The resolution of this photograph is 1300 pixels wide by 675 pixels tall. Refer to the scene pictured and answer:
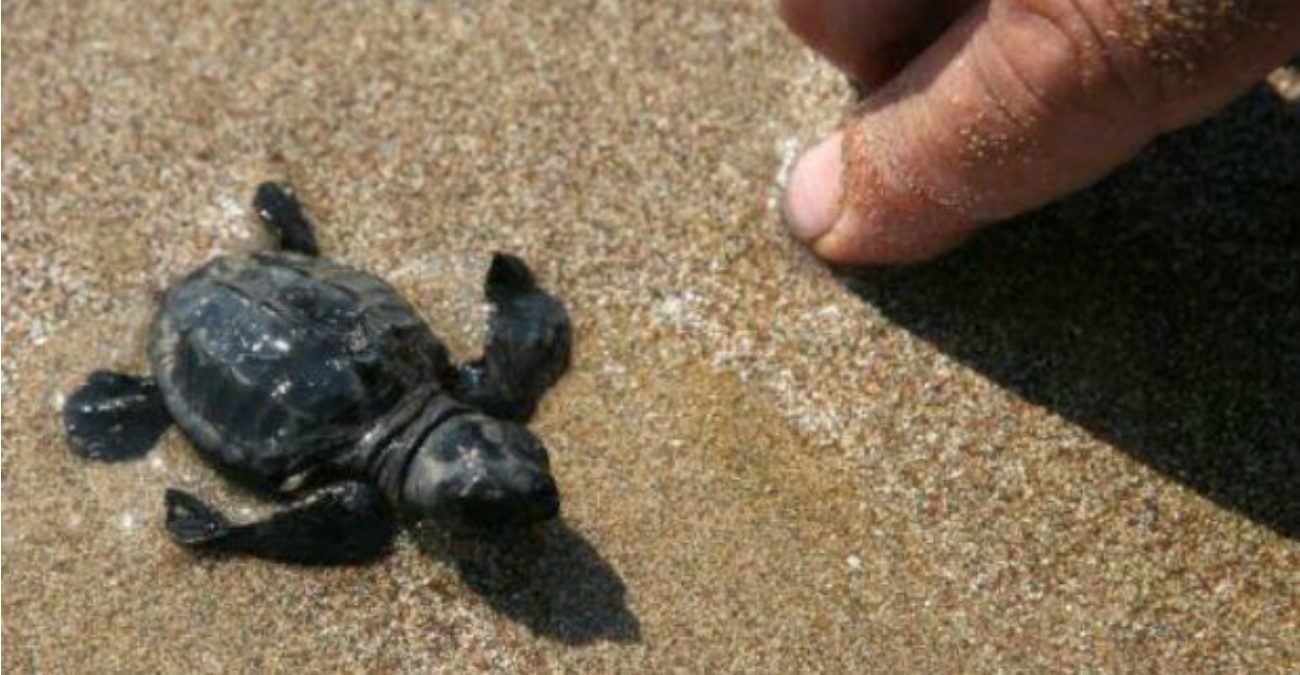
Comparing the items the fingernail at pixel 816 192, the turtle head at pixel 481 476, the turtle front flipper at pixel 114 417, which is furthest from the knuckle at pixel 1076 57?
the turtle front flipper at pixel 114 417

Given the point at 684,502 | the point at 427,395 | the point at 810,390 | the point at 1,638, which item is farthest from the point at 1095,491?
the point at 1,638

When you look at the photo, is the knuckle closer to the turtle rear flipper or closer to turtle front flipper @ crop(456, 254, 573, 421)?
turtle front flipper @ crop(456, 254, 573, 421)

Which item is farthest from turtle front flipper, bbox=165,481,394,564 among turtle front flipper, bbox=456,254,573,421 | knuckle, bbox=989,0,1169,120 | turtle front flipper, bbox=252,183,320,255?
knuckle, bbox=989,0,1169,120

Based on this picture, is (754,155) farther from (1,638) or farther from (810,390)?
(1,638)

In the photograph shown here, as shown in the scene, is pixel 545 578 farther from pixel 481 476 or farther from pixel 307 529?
pixel 307 529

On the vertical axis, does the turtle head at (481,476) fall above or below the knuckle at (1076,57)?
below

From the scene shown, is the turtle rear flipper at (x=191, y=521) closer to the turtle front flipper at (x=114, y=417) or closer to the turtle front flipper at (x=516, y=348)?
the turtle front flipper at (x=114, y=417)
